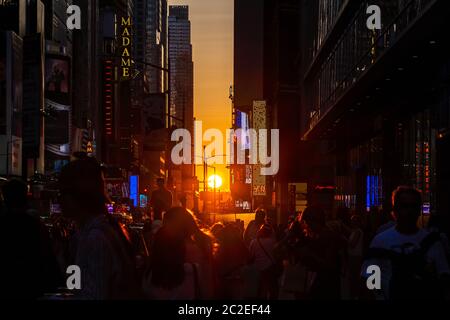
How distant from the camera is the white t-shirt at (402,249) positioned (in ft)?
23.3

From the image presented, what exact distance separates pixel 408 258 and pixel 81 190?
288 centimetres

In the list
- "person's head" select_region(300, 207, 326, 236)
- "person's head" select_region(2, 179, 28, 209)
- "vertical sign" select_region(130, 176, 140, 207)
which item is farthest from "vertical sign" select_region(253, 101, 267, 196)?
"person's head" select_region(2, 179, 28, 209)

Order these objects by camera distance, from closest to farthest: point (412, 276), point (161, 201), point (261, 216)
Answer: point (412, 276), point (161, 201), point (261, 216)

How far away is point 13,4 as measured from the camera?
205ft

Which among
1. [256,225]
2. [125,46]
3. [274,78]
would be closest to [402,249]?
[256,225]

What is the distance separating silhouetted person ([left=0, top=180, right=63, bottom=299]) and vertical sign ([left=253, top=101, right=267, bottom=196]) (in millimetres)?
114895

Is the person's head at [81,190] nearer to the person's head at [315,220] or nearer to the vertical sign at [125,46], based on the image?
the person's head at [315,220]

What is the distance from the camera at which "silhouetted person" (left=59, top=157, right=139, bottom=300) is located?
4.86 meters

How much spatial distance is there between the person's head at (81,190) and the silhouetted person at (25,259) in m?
1.71

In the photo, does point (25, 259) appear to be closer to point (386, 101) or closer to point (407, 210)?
point (407, 210)

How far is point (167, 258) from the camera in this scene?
6.69 m

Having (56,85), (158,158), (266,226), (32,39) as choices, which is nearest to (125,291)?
(266,226)

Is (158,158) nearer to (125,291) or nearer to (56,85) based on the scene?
(56,85)

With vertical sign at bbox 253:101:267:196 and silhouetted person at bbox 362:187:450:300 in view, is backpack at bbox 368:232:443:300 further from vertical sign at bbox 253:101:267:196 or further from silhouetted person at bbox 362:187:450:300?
vertical sign at bbox 253:101:267:196
